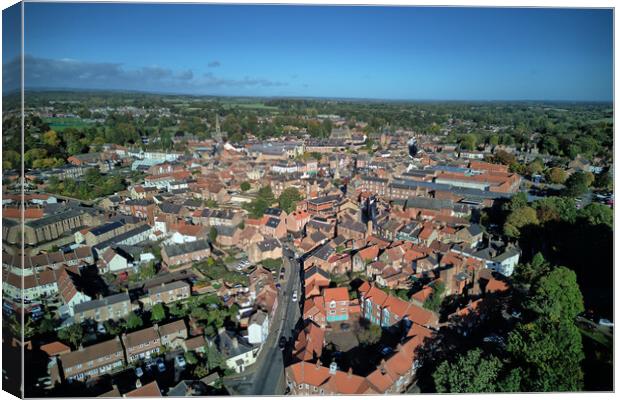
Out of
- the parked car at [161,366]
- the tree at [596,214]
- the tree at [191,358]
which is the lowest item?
the parked car at [161,366]

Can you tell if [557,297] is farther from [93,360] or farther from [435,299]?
[93,360]

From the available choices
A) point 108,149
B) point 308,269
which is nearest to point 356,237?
point 308,269

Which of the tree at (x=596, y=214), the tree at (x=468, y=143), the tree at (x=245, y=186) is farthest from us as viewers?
the tree at (x=468, y=143)

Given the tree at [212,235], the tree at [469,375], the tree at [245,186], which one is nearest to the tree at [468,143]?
the tree at [245,186]

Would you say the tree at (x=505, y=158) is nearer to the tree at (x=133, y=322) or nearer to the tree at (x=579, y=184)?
the tree at (x=579, y=184)

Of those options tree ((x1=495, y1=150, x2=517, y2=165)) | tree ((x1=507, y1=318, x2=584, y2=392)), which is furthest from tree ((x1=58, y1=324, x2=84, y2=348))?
tree ((x1=495, y1=150, x2=517, y2=165))

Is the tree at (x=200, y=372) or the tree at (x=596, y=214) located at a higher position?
the tree at (x=596, y=214)

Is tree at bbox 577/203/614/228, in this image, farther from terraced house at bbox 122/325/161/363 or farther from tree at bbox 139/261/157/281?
tree at bbox 139/261/157/281
